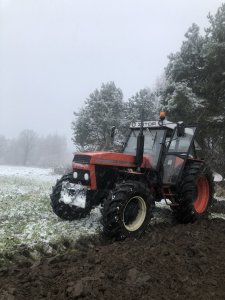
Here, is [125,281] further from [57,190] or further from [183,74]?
[183,74]

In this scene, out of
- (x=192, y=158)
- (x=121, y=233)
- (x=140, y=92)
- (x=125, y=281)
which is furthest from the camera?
(x=140, y=92)

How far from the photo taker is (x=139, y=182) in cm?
802

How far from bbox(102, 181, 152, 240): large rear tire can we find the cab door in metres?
1.41

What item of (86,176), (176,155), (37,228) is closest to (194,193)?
(176,155)

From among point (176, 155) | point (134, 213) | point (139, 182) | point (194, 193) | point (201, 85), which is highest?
point (201, 85)

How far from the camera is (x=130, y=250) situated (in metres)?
6.34

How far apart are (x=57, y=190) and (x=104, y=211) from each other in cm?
197

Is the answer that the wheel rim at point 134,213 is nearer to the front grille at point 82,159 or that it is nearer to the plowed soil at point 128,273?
the plowed soil at point 128,273

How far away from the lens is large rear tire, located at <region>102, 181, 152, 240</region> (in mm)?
7395

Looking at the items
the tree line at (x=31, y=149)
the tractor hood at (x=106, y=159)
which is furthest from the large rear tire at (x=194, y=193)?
the tree line at (x=31, y=149)

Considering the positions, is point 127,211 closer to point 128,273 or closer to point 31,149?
point 128,273

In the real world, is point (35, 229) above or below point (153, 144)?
below

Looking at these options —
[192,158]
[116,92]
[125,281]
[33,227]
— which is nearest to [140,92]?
[116,92]

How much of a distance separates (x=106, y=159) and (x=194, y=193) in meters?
2.57
